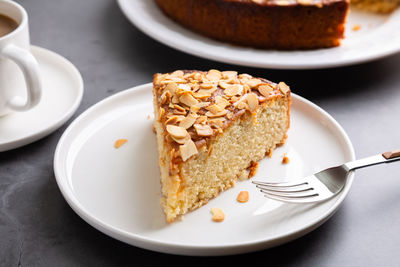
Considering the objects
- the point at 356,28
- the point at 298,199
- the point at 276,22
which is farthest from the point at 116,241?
the point at 356,28

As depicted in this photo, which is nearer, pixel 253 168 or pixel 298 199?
pixel 298 199

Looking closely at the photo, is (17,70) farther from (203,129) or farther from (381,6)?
(381,6)

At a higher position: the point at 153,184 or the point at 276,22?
the point at 276,22

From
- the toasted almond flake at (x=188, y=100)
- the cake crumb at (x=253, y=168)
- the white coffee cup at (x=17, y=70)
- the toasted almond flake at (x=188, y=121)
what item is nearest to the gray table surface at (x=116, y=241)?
the white coffee cup at (x=17, y=70)

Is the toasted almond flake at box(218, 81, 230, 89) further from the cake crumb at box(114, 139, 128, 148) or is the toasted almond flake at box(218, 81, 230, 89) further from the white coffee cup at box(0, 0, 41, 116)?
the white coffee cup at box(0, 0, 41, 116)

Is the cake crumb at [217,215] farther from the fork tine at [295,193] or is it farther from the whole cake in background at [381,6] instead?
the whole cake in background at [381,6]

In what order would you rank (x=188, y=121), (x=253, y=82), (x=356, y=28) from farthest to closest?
(x=356, y=28) → (x=253, y=82) → (x=188, y=121)
